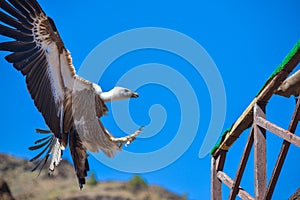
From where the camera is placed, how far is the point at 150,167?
611 centimetres

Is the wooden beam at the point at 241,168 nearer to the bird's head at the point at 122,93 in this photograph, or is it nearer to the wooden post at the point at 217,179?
the wooden post at the point at 217,179

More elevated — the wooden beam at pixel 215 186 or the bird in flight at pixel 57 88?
the bird in flight at pixel 57 88

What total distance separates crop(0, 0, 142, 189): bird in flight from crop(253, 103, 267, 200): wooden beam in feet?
5.22

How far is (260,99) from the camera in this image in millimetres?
4418

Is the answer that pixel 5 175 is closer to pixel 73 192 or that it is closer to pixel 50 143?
pixel 73 192

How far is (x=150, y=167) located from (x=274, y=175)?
7.13 feet

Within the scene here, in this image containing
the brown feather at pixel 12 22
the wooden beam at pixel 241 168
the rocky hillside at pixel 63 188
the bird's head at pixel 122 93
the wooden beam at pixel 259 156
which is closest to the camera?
the wooden beam at pixel 259 156

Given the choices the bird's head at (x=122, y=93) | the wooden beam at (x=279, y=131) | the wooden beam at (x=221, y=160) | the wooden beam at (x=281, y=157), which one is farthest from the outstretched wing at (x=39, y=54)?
the wooden beam at (x=281, y=157)

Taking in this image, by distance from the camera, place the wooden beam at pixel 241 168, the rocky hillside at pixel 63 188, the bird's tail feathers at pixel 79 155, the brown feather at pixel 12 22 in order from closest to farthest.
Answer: the wooden beam at pixel 241 168, the brown feather at pixel 12 22, the bird's tail feathers at pixel 79 155, the rocky hillside at pixel 63 188

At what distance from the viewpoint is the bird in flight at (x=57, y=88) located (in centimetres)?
563

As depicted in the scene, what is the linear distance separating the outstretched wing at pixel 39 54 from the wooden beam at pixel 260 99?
1850 millimetres

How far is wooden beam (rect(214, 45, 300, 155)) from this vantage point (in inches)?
161

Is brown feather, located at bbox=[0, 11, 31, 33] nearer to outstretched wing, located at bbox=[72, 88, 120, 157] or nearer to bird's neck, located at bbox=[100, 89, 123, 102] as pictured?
outstretched wing, located at bbox=[72, 88, 120, 157]

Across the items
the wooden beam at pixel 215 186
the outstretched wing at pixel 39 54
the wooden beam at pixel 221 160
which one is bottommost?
the wooden beam at pixel 215 186
